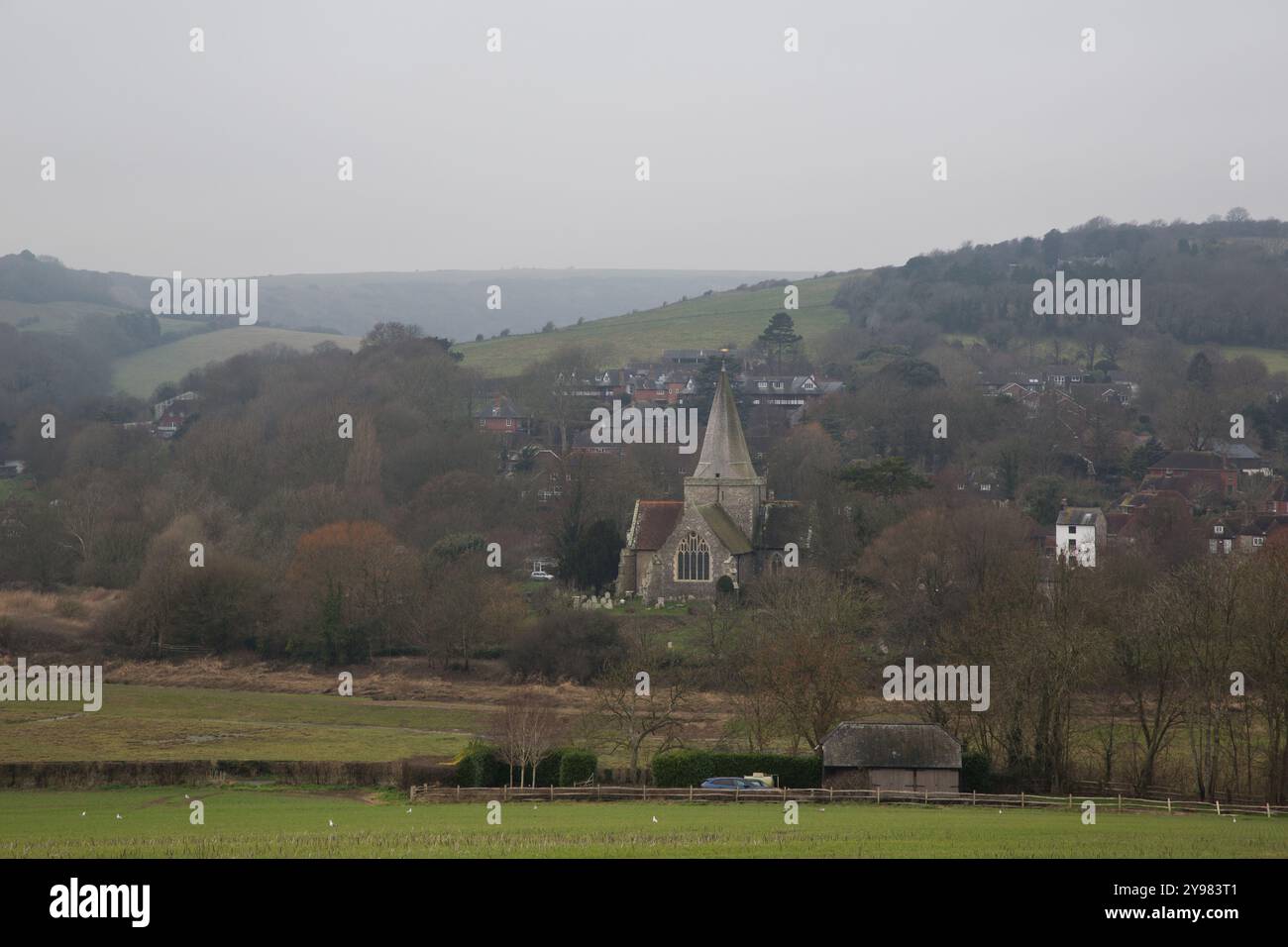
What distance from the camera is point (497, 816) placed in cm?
3066

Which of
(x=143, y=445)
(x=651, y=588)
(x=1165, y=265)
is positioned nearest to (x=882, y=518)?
(x=651, y=588)

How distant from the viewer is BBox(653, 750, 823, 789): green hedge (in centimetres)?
3756

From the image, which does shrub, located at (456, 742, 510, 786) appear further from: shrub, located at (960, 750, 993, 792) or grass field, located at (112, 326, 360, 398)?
grass field, located at (112, 326, 360, 398)

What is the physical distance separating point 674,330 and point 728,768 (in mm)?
118733

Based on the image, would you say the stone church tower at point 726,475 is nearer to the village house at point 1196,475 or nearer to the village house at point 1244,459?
the village house at point 1196,475

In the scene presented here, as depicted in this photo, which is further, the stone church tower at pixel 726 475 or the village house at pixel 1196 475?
the village house at pixel 1196 475

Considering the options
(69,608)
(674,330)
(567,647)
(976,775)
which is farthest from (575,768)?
(674,330)

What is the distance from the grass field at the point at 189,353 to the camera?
147625 millimetres

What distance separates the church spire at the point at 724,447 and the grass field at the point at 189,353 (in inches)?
3329

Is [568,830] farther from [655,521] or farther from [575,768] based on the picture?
[655,521]

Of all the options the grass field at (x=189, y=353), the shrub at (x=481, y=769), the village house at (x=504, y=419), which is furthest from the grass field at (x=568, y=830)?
the grass field at (x=189, y=353)

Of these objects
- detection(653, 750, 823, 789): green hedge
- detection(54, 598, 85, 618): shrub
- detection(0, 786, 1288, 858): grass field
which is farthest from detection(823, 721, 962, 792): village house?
detection(54, 598, 85, 618): shrub

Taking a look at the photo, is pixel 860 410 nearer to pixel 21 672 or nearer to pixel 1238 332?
pixel 1238 332

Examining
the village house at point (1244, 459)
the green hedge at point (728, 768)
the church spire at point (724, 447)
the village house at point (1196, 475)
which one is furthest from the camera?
the village house at point (1244, 459)
